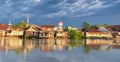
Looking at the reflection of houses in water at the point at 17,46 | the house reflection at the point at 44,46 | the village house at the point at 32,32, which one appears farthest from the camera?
the village house at the point at 32,32

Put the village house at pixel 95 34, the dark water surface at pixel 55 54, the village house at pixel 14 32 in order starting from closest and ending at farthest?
the dark water surface at pixel 55 54, the village house at pixel 14 32, the village house at pixel 95 34

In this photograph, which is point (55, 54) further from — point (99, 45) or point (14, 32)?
point (14, 32)

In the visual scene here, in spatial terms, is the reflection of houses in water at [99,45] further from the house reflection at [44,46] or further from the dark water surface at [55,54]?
the dark water surface at [55,54]

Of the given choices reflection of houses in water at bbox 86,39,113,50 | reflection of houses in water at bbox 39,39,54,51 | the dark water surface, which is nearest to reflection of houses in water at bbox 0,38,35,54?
the dark water surface

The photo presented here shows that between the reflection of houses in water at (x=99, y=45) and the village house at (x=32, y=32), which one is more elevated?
the village house at (x=32, y=32)

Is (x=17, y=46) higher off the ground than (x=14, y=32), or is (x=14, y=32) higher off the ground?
(x=14, y=32)

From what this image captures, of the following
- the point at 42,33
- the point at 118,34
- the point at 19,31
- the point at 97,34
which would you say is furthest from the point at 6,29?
the point at 118,34

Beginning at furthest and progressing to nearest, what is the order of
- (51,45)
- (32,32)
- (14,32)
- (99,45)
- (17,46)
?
(32,32) < (14,32) < (99,45) < (51,45) < (17,46)

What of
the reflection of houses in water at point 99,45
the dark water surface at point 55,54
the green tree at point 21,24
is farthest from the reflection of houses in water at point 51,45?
the green tree at point 21,24

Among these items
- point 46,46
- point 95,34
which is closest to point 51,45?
point 46,46

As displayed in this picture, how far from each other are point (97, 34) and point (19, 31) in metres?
29.3

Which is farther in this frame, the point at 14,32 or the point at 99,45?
the point at 14,32

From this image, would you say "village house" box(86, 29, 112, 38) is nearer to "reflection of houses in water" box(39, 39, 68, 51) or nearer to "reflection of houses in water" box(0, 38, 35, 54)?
"reflection of houses in water" box(39, 39, 68, 51)

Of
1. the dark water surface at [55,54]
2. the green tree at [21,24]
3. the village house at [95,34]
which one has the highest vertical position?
the green tree at [21,24]
